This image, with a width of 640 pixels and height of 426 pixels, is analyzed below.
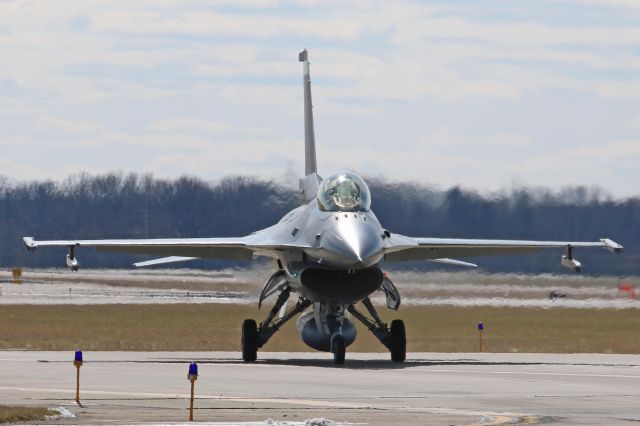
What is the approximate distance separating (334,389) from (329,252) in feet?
15.9

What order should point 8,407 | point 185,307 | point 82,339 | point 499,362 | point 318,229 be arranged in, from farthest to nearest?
point 185,307
point 82,339
point 499,362
point 318,229
point 8,407

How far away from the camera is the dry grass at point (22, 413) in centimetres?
1606

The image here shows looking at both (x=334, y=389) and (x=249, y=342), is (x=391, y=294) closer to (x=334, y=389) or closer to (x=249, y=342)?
(x=249, y=342)

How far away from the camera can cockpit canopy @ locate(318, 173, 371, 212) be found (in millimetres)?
26250

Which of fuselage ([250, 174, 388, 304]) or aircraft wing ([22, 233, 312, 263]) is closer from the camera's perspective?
fuselage ([250, 174, 388, 304])

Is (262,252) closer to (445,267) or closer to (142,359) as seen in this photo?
(142,359)

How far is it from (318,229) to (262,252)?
11.7ft

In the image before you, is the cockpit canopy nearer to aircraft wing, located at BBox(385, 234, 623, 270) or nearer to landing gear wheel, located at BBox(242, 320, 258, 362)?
aircraft wing, located at BBox(385, 234, 623, 270)

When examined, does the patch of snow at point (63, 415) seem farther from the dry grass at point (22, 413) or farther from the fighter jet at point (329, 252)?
the fighter jet at point (329, 252)

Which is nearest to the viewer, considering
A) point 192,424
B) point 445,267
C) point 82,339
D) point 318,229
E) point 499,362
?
point 192,424

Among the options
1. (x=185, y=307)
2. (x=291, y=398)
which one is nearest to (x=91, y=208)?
(x=185, y=307)

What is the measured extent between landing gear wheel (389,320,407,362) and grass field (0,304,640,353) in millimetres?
6400

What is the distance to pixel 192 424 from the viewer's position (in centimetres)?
1577

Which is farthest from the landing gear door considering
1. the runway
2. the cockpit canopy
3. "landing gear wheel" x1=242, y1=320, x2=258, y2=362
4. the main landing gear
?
"landing gear wheel" x1=242, y1=320, x2=258, y2=362
